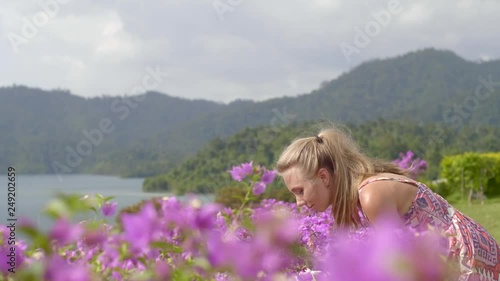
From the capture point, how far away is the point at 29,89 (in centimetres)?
4219

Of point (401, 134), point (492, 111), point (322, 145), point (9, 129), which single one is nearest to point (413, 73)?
point (492, 111)

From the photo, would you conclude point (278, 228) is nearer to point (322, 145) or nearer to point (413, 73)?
point (322, 145)

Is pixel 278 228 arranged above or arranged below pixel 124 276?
above

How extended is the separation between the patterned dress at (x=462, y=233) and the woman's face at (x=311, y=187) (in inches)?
8.0

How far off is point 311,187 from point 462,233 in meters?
0.56

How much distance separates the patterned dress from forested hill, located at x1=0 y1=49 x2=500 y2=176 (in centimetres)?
970

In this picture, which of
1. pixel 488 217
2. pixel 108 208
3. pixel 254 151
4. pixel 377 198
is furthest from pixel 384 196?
pixel 254 151

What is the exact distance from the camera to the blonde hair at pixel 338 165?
2293 millimetres

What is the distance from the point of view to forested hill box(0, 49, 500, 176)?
36.6 metres

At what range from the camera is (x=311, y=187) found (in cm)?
229

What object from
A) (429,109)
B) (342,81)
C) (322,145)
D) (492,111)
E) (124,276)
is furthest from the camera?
(342,81)

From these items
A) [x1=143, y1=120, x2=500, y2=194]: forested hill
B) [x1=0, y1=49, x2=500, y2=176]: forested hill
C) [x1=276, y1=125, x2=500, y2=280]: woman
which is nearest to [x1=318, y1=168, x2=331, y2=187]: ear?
[x1=276, y1=125, x2=500, y2=280]: woman

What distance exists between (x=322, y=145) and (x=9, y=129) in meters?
36.0

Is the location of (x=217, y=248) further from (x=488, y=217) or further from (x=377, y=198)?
(x=488, y=217)
